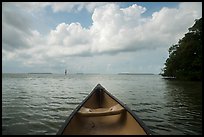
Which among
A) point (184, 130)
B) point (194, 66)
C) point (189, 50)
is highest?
point (189, 50)

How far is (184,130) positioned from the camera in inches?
327

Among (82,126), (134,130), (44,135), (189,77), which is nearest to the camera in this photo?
(134,130)

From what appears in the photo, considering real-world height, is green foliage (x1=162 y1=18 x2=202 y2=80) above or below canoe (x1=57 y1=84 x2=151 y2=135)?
above

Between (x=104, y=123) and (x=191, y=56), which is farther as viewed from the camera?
(x=191, y=56)

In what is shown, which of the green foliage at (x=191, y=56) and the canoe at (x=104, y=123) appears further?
the green foliage at (x=191, y=56)

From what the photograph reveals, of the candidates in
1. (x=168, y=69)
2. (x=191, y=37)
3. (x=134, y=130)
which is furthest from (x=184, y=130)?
(x=168, y=69)

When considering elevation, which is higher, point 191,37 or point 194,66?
point 191,37

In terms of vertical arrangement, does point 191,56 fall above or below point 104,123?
above

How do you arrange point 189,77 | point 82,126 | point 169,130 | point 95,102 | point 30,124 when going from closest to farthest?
point 82,126 → point 169,130 → point 30,124 → point 95,102 → point 189,77

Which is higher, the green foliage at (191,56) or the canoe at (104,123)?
the green foliage at (191,56)

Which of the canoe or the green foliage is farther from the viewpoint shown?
the green foliage

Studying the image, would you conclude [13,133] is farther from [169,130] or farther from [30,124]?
[169,130]

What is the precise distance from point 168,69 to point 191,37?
9641 mm

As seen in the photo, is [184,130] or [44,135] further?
[184,130]
